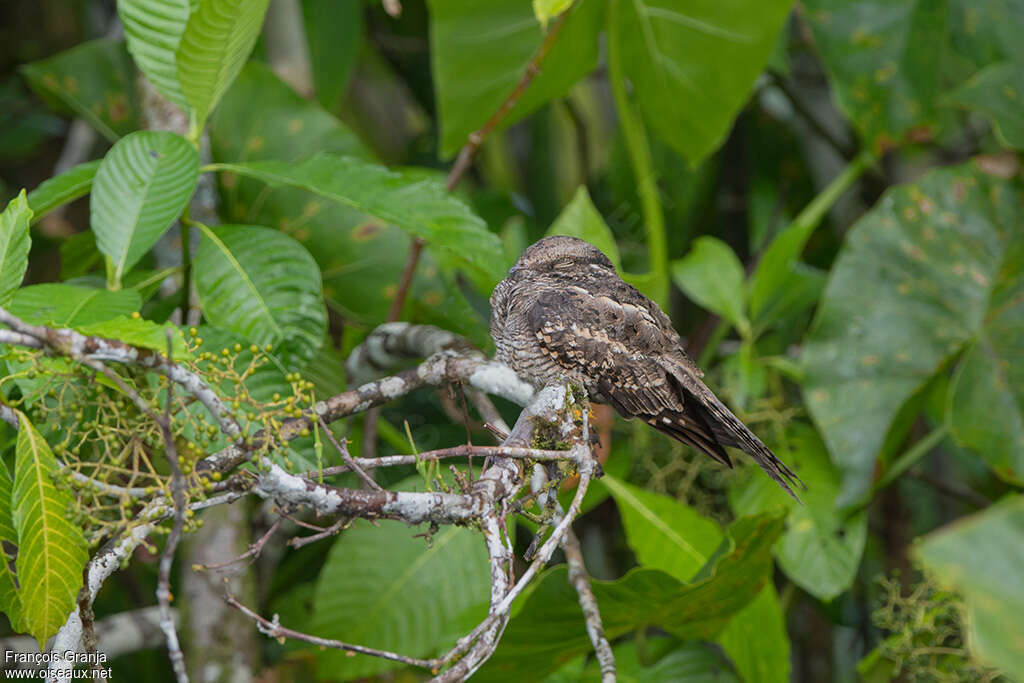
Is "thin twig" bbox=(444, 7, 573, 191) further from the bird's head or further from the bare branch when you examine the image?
the bare branch

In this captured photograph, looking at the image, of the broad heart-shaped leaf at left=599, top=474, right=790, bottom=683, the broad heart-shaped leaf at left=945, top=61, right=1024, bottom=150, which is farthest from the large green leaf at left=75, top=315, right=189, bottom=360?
the broad heart-shaped leaf at left=945, top=61, right=1024, bottom=150

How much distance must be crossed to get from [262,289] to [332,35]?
134 cm

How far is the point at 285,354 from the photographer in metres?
1.08

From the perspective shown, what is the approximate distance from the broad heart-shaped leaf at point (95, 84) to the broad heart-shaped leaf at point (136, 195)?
0.85m

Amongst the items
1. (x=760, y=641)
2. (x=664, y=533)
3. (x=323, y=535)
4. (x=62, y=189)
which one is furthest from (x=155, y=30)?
(x=760, y=641)

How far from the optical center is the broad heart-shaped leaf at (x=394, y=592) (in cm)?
147

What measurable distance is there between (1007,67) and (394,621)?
152 cm

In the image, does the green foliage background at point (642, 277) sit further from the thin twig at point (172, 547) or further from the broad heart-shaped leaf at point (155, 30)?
the thin twig at point (172, 547)

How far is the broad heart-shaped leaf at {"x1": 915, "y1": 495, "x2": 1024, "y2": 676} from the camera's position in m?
0.40

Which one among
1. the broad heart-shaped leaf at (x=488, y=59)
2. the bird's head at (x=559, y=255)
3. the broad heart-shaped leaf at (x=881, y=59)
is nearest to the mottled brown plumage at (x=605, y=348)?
the bird's head at (x=559, y=255)

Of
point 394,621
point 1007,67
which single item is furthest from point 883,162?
point 394,621

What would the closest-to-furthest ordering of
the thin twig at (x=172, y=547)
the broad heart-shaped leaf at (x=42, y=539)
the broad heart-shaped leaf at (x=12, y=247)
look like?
the thin twig at (x=172, y=547) < the broad heart-shaped leaf at (x=42, y=539) < the broad heart-shaped leaf at (x=12, y=247)

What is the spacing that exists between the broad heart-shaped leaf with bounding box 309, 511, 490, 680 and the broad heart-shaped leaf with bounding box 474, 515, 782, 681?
0.66 ft

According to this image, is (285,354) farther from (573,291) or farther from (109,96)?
(109,96)
